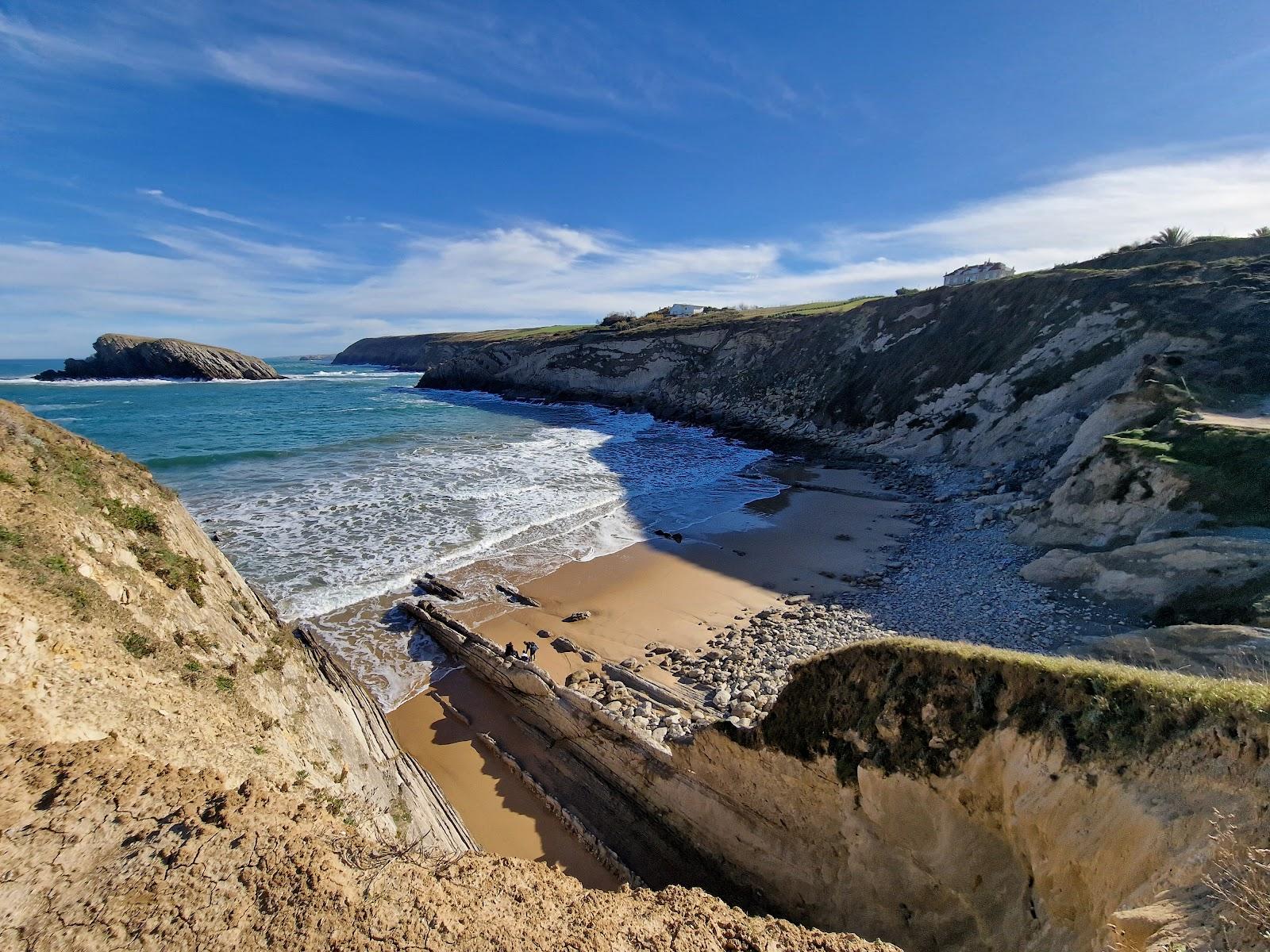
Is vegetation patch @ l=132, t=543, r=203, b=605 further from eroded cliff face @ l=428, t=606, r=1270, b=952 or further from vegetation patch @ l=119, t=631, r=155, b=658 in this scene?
eroded cliff face @ l=428, t=606, r=1270, b=952

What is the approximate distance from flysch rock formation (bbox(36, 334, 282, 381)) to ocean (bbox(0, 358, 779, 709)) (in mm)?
39396

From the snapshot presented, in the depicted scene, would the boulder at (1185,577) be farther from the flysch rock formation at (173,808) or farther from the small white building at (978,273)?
the small white building at (978,273)

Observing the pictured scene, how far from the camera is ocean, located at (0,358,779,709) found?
48.3 feet

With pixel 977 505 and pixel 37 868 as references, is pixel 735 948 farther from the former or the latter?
pixel 977 505

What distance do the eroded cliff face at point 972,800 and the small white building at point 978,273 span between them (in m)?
44.5

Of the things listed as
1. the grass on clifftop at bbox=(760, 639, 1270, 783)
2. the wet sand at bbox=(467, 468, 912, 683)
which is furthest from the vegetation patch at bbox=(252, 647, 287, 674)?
the grass on clifftop at bbox=(760, 639, 1270, 783)

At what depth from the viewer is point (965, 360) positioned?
96.8ft

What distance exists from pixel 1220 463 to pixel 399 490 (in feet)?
83.4

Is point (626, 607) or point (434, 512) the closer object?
point (626, 607)

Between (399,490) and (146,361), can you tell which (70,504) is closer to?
(399,490)

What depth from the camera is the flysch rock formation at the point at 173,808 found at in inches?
126

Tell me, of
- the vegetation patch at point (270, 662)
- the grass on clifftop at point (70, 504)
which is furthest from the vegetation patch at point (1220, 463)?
the grass on clifftop at point (70, 504)

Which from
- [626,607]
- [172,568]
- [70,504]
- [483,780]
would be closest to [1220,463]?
[626,607]

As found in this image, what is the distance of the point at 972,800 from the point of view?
4.70 m
